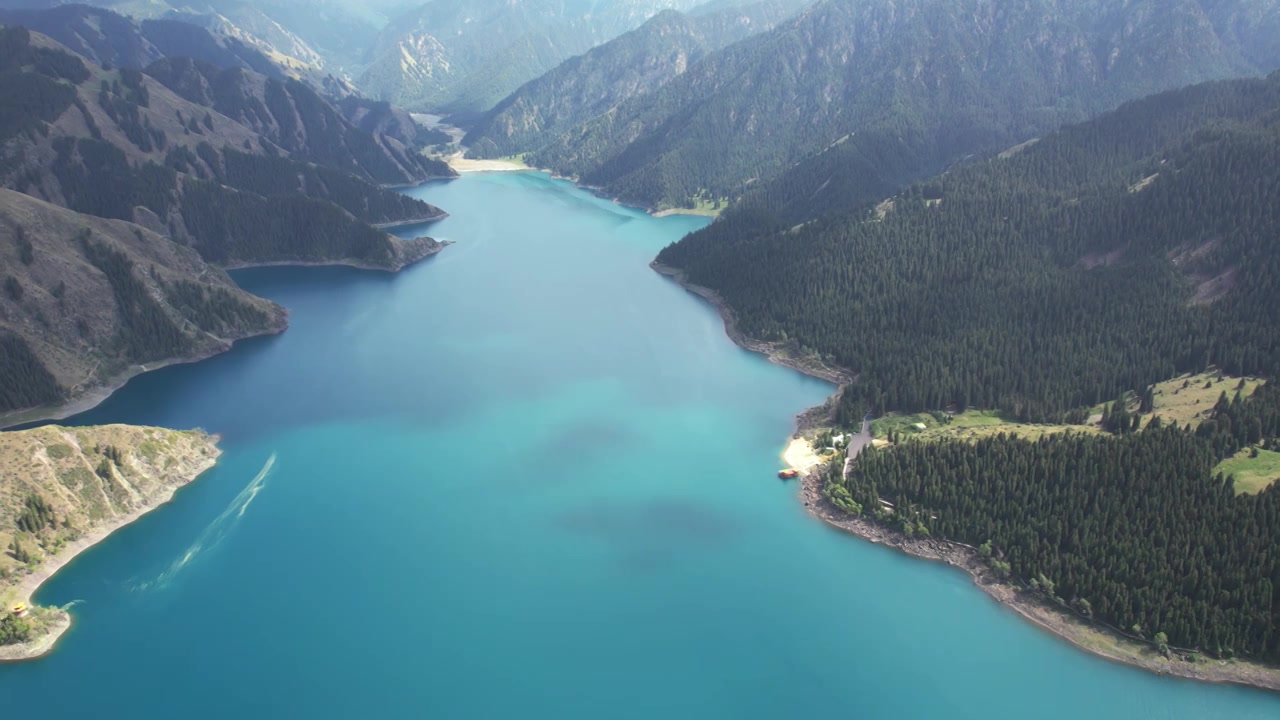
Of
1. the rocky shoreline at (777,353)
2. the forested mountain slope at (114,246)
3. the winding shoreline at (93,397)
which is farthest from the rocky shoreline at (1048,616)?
the forested mountain slope at (114,246)

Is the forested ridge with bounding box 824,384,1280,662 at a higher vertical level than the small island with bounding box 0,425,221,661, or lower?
lower

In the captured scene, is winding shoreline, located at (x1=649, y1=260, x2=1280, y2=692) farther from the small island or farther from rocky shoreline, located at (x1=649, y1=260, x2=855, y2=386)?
the small island

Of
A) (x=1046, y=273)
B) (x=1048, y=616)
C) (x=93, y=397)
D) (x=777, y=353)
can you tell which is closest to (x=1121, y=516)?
(x=1048, y=616)

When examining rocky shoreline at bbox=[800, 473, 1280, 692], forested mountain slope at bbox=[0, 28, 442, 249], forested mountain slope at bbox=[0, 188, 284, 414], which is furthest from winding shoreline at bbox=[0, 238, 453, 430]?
rocky shoreline at bbox=[800, 473, 1280, 692]

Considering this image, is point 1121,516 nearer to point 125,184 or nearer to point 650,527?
point 650,527

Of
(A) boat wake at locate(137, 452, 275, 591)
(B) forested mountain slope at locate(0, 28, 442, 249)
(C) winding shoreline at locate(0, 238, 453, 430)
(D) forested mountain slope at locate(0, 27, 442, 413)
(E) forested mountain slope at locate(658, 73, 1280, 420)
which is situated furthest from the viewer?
(B) forested mountain slope at locate(0, 28, 442, 249)

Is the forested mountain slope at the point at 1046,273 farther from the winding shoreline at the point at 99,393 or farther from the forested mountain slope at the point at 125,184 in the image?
the winding shoreline at the point at 99,393

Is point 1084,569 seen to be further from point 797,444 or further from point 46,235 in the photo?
point 46,235
